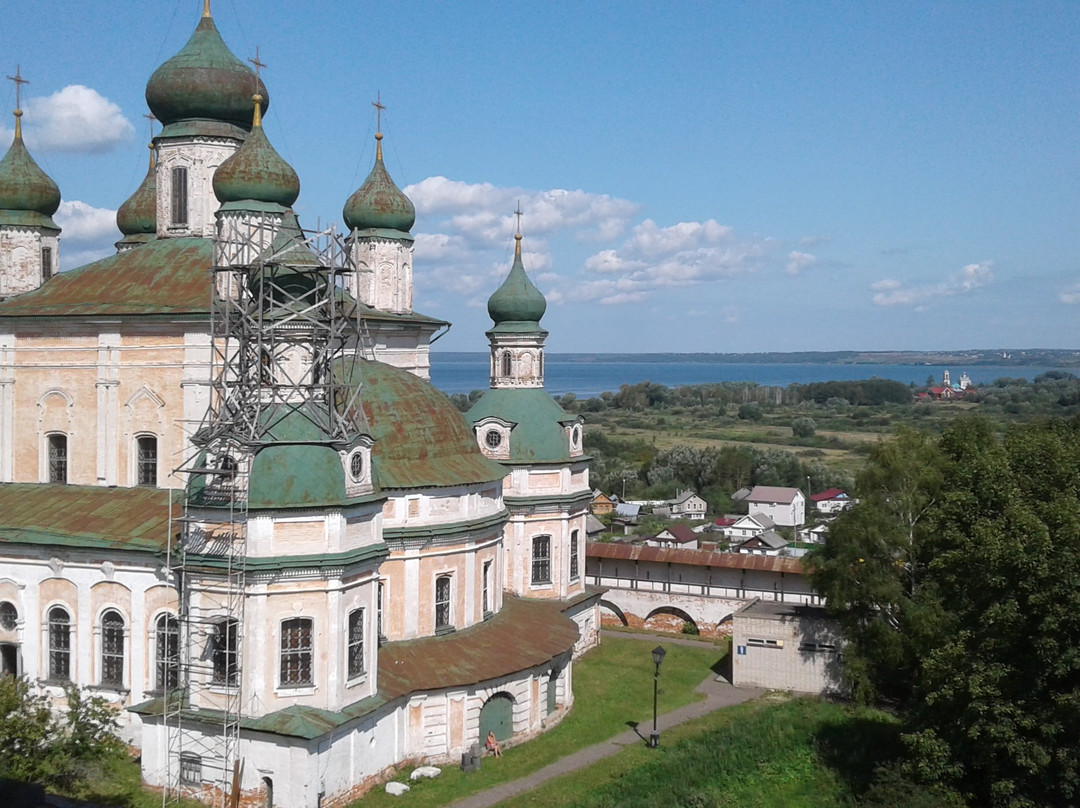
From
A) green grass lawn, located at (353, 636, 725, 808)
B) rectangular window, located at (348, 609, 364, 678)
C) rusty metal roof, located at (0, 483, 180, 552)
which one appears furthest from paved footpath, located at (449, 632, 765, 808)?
rusty metal roof, located at (0, 483, 180, 552)

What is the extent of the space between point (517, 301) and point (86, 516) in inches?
546

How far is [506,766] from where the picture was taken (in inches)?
918

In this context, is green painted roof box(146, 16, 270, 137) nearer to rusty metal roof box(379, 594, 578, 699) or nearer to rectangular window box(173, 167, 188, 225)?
rectangular window box(173, 167, 188, 225)

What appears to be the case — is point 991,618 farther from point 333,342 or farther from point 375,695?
point 333,342

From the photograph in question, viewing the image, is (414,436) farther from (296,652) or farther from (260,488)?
(296,652)

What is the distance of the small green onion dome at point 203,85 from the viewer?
27719 mm

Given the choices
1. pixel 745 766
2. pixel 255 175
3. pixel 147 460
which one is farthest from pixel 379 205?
pixel 745 766

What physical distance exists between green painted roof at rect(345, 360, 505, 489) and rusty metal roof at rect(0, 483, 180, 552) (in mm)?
4633

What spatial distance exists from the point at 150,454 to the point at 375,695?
26.9 feet

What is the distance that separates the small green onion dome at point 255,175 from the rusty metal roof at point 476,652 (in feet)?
34.0

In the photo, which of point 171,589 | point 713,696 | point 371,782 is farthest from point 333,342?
point 713,696

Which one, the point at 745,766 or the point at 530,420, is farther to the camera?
the point at 530,420

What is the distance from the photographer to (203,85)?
27672 millimetres

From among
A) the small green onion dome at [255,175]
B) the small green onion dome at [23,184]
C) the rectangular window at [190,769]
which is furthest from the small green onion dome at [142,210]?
the rectangular window at [190,769]
